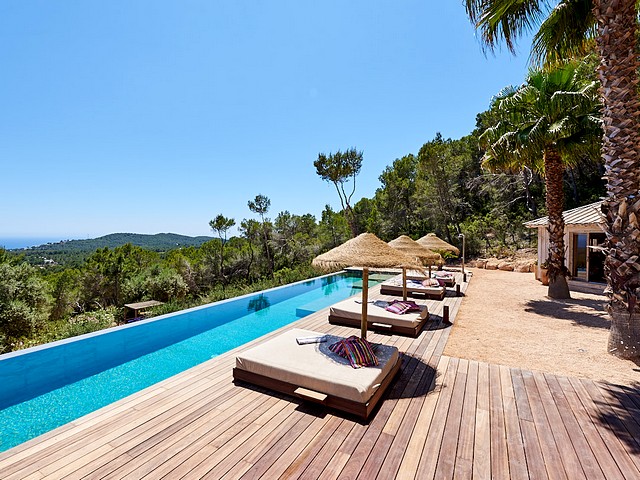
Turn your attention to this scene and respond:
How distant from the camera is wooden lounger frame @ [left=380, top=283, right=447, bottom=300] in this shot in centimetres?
912

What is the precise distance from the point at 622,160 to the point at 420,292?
5.87 metres

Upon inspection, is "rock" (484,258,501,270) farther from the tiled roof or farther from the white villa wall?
the tiled roof

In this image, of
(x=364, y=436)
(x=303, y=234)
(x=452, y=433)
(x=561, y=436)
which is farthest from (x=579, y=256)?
(x=303, y=234)

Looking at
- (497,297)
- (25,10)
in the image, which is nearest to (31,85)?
(25,10)

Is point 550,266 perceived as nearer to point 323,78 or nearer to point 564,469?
point 564,469

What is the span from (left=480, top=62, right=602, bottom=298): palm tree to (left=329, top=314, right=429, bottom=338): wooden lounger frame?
220 inches

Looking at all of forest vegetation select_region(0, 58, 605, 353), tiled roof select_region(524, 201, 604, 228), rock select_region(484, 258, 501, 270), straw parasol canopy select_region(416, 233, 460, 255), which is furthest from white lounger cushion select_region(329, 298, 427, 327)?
rock select_region(484, 258, 501, 270)

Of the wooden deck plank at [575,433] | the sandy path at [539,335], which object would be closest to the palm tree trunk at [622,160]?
the sandy path at [539,335]

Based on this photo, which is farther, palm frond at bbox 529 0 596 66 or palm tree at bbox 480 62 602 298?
palm tree at bbox 480 62 602 298

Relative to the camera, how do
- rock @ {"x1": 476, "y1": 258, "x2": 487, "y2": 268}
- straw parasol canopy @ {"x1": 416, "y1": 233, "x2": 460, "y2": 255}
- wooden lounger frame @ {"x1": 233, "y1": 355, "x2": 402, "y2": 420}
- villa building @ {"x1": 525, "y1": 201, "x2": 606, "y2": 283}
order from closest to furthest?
wooden lounger frame @ {"x1": 233, "y1": 355, "x2": 402, "y2": 420} < villa building @ {"x1": 525, "y1": 201, "x2": 606, "y2": 283} < straw parasol canopy @ {"x1": 416, "y1": 233, "x2": 460, "y2": 255} < rock @ {"x1": 476, "y1": 258, "x2": 487, "y2": 268}

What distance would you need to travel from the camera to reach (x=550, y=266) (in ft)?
29.2

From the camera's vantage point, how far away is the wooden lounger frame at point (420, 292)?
9123 mm

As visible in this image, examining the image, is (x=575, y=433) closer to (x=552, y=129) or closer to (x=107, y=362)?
(x=107, y=362)

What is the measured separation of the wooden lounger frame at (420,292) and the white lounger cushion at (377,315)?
104 inches
